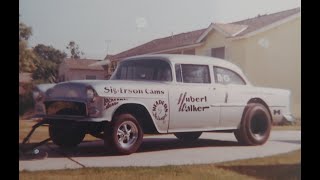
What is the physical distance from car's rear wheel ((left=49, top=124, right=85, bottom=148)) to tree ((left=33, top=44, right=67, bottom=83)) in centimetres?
36

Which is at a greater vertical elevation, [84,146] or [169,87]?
[169,87]

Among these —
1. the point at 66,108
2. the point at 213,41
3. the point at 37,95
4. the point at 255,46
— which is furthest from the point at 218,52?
the point at 37,95

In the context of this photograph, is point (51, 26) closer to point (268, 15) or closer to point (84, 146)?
point (84, 146)

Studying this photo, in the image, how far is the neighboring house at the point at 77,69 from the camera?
3240 mm

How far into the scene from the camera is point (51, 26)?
10.8ft

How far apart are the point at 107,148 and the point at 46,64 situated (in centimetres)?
86

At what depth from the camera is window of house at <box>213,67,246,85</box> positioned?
3.80m

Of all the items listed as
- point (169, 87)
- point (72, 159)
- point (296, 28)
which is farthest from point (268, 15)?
point (72, 159)

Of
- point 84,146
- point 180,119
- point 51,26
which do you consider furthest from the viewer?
point 180,119

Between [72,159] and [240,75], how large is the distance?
60.0 inches

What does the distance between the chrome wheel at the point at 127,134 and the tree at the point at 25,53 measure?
879 millimetres

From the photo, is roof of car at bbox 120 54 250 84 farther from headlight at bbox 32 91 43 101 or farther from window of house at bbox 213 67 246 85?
headlight at bbox 32 91 43 101

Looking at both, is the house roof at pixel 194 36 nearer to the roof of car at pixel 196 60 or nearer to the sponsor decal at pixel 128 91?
the roof of car at pixel 196 60

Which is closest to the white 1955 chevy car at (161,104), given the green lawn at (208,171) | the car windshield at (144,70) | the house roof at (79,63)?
the car windshield at (144,70)
